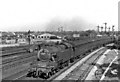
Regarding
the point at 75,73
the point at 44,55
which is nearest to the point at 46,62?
the point at 44,55

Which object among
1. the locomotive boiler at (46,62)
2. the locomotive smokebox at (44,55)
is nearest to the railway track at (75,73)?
the locomotive boiler at (46,62)

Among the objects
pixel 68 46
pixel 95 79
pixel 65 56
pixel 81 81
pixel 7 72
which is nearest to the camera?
pixel 81 81

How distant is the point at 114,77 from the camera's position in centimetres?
2077

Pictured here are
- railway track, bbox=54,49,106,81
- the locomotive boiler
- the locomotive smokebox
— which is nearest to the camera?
the locomotive boiler

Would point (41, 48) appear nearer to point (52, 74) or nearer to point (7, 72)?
point (52, 74)

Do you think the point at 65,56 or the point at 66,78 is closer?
the point at 66,78

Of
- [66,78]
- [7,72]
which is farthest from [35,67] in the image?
[7,72]

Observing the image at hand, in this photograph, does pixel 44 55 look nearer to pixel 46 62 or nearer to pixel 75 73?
pixel 46 62

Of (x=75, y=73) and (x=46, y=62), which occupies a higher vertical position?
(x=46, y=62)

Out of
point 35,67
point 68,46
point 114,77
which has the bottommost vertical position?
point 114,77

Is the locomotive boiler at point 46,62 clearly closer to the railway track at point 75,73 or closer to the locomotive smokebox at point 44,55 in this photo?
the locomotive smokebox at point 44,55

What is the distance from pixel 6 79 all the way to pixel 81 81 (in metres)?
7.54

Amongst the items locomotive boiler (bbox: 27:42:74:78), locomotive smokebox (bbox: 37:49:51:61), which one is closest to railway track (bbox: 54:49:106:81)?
locomotive boiler (bbox: 27:42:74:78)

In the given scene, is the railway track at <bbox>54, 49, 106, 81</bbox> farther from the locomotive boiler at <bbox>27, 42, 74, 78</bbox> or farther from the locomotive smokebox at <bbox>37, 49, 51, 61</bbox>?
the locomotive smokebox at <bbox>37, 49, 51, 61</bbox>
